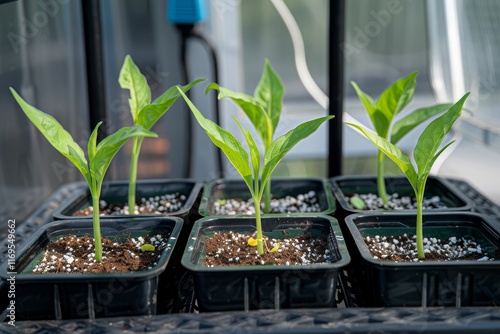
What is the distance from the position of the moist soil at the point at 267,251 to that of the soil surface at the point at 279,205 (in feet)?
0.64

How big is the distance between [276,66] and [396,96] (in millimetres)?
911

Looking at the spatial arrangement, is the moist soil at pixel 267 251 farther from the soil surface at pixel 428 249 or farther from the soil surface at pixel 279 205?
the soil surface at pixel 279 205

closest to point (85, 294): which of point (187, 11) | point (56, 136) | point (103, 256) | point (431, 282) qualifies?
point (103, 256)

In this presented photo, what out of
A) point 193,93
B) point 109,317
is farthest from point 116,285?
point 193,93

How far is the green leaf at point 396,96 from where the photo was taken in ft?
3.03

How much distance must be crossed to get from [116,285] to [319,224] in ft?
1.09

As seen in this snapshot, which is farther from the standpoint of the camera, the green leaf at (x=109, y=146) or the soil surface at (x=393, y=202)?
the soil surface at (x=393, y=202)

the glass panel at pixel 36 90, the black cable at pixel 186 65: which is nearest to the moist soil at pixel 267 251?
the glass panel at pixel 36 90

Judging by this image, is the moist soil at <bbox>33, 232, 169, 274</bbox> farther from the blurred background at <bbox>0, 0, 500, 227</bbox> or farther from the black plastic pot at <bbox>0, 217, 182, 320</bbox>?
the blurred background at <bbox>0, 0, 500, 227</bbox>

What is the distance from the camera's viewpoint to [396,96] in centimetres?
94

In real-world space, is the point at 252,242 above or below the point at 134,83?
below

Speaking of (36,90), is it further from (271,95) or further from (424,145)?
(424,145)

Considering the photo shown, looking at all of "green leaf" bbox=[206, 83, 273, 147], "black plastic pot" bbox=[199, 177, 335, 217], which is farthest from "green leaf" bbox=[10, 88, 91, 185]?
"black plastic pot" bbox=[199, 177, 335, 217]

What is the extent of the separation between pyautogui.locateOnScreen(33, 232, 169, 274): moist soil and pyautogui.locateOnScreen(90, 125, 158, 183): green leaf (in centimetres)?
12
